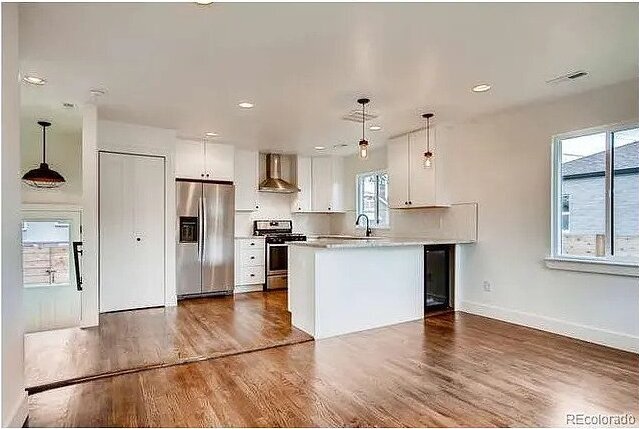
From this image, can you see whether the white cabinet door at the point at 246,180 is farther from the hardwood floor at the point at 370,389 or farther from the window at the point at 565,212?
the window at the point at 565,212

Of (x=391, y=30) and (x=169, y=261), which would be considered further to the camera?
(x=169, y=261)

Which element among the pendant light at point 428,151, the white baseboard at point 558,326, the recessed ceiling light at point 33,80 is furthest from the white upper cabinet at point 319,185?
the recessed ceiling light at point 33,80

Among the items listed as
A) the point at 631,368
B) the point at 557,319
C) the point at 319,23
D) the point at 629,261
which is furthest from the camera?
the point at 557,319

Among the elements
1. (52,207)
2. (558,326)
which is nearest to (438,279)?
(558,326)

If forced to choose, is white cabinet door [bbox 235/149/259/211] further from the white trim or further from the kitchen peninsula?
the kitchen peninsula

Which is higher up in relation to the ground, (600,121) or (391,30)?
(391,30)

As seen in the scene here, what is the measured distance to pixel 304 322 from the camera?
4.03m

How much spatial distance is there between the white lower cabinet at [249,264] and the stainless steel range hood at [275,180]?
927 mm

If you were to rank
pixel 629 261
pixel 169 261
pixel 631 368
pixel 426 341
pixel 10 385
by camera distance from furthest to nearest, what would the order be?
pixel 169 261, pixel 426 341, pixel 629 261, pixel 631 368, pixel 10 385

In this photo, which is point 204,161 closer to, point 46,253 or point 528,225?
point 46,253

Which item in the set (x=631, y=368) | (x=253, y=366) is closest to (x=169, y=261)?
(x=253, y=366)

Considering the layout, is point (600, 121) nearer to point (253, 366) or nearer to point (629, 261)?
point (629, 261)

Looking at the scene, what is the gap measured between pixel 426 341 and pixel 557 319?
1.42 m

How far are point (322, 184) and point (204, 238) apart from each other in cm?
252
